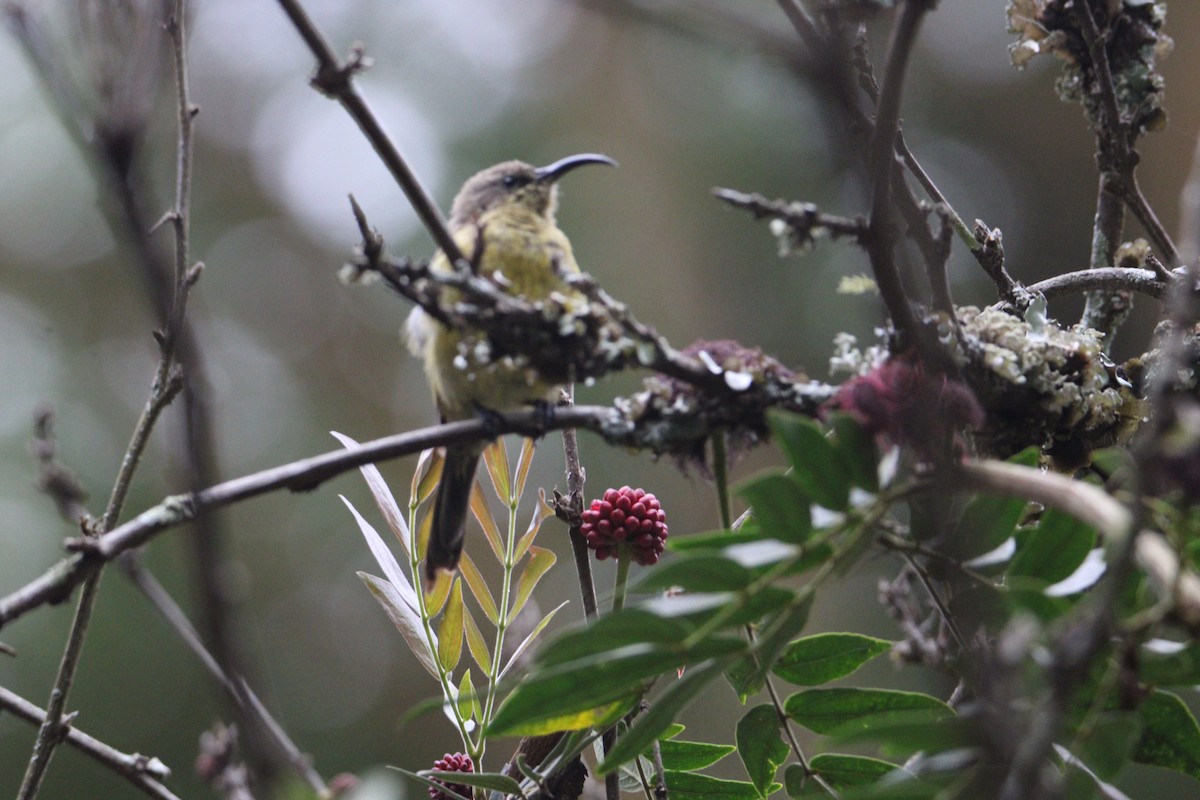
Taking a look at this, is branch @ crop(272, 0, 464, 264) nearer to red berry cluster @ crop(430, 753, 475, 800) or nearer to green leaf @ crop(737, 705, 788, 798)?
green leaf @ crop(737, 705, 788, 798)

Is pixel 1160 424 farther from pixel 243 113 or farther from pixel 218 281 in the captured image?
pixel 243 113

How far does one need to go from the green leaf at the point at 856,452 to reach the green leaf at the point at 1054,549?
0.20 meters

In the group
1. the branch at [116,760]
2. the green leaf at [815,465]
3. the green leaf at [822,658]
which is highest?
the branch at [116,760]

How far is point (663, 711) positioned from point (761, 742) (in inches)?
17.9

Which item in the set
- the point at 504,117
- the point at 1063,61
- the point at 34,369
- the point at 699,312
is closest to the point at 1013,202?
the point at 699,312

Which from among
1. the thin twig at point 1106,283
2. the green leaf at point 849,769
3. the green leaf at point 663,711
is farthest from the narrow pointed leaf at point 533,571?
the thin twig at point 1106,283

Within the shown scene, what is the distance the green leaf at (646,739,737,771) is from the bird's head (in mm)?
1576

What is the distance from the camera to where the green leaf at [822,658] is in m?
1.45

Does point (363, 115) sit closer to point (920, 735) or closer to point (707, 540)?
point (707, 540)

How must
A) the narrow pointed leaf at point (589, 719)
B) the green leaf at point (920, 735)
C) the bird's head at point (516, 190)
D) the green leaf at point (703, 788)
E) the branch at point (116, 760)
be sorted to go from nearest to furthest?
the green leaf at point (920, 735)
the narrow pointed leaf at point (589, 719)
the branch at point (116, 760)
the green leaf at point (703, 788)
the bird's head at point (516, 190)

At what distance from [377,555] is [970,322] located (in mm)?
1082

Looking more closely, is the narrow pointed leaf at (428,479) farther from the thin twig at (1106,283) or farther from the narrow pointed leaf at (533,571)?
the thin twig at (1106,283)

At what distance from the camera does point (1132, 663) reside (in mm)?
829

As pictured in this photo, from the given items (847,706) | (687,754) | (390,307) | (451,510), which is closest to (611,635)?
(847,706)
